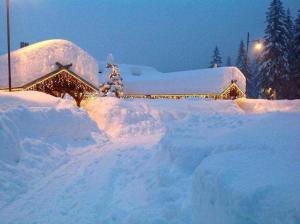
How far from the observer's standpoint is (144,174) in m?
7.30

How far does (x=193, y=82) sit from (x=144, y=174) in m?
29.3

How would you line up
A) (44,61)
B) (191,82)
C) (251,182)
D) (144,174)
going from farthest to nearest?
(191,82)
(44,61)
(144,174)
(251,182)

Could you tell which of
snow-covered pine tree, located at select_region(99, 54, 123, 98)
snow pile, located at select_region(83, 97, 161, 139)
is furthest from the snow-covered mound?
snow pile, located at select_region(83, 97, 161, 139)

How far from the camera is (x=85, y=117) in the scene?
13.3 metres

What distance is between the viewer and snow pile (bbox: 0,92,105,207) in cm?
754

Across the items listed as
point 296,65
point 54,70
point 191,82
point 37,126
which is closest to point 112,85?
point 191,82

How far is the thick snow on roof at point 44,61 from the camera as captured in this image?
72.1 feet

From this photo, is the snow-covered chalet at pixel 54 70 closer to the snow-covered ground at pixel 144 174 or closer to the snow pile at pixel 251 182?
the snow-covered ground at pixel 144 174

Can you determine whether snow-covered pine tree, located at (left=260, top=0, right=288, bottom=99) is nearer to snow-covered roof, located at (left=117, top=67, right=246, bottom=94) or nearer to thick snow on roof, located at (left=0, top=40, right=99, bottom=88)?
snow-covered roof, located at (left=117, top=67, right=246, bottom=94)

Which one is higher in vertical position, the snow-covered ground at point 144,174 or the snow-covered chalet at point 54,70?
the snow-covered chalet at point 54,70

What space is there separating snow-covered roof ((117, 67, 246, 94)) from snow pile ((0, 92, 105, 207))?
22135 millimetres

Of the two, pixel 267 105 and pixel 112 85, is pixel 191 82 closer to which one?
pixel 112 85

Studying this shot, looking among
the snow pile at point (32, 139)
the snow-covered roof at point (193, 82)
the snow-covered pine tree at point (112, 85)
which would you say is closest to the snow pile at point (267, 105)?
the snow-covered roof at point (193, 82)

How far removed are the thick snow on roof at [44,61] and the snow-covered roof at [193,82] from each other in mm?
13616
